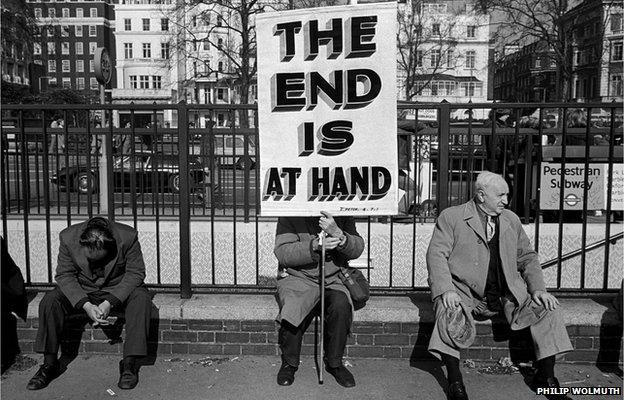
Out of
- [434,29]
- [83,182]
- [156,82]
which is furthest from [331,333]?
[156,82]

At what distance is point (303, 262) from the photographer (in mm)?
4262

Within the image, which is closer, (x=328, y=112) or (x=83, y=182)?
(x=328, y=112)

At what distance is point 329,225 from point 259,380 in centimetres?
119

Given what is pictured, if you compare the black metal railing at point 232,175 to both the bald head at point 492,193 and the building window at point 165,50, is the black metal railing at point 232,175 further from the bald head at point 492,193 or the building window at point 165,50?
the building window at point 165,50

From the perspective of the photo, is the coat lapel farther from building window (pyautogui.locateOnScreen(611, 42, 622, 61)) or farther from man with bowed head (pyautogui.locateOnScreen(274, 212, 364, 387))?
building window (pyautogui.locateOnScreen(611, 42, 622, 61))

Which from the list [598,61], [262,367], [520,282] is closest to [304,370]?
[262,367]

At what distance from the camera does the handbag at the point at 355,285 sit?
4.36 metres

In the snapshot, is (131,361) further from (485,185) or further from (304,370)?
(485,185)

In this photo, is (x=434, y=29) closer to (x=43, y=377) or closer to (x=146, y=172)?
(x=146, y=172)

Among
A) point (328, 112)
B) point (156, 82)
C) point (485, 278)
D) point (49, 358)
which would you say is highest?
point (156, 82)

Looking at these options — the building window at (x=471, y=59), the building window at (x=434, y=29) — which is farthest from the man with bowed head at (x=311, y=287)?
the building window at (x=471, y=59)

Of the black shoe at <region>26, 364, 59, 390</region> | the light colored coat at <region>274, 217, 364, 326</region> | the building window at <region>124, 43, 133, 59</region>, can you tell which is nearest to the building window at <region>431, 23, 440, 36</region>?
the light colored coat at <region>274, 217, 364, 326</region>

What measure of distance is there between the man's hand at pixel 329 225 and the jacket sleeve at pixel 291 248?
17 cm

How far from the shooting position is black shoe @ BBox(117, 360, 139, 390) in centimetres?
405
